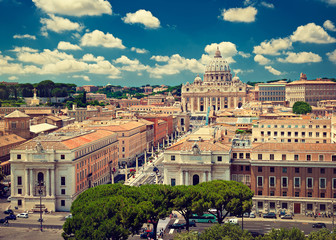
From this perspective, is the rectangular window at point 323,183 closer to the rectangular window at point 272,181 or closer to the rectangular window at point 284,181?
the rectangular window at point 284,181

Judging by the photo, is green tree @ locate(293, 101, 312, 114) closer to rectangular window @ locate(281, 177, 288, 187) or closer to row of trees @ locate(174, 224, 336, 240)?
rectangular window @ locate(281, 177, 288, 187)

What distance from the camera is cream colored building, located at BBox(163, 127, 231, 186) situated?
6481 centimetres

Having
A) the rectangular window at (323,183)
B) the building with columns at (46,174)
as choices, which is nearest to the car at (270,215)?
the rectangular window at (323,183)

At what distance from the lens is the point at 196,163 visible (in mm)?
65062

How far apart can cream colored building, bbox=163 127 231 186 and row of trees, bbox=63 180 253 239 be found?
6.59 m

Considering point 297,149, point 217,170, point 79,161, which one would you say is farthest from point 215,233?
point 79,161

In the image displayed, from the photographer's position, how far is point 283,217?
62688 mm

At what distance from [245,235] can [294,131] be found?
54.5 metres

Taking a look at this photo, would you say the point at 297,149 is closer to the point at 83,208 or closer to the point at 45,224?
the point at 83,208

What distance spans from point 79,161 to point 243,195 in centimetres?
2833

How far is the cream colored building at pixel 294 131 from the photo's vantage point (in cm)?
9362

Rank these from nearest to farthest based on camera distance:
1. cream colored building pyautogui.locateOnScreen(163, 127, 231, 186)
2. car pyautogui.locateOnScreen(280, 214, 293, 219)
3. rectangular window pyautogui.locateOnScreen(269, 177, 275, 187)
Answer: car pyautogui.locateOnScreen(280, 214, 293, 219)
rectangular window pyautogui.locateOnScreen(269, 177, 275, 187)
cream colored building pyautogui.locateOnScreen(163, 127, 231, 186)

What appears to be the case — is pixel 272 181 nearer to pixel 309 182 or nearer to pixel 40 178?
pixel 309 182

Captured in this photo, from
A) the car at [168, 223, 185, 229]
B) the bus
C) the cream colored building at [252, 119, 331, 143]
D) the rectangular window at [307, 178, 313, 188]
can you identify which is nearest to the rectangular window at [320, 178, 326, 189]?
the rectangular window at [307, 178, 313, 188]
